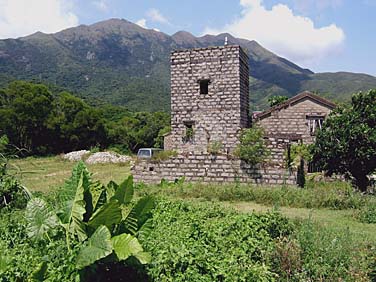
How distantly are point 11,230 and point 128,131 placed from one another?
33667 mm

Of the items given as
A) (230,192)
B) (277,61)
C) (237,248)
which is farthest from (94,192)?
(277,61)

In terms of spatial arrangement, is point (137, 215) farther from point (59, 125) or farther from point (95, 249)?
point (59, 125)

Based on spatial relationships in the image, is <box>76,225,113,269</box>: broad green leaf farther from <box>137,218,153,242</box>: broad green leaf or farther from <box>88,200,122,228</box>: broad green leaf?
<box>137,218,153,242</box>: broad green leaf

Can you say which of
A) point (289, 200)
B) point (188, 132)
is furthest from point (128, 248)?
point (188, 132)

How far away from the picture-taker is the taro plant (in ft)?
12.4

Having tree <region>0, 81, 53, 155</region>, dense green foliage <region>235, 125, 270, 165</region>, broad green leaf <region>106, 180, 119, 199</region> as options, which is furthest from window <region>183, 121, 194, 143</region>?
tree <region>0, 81, 53, 155</region>

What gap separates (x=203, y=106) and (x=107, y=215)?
1150 centimetres

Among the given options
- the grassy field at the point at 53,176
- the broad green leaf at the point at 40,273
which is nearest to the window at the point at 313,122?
the grassy field at the point at 53,176

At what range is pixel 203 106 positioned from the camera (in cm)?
1541

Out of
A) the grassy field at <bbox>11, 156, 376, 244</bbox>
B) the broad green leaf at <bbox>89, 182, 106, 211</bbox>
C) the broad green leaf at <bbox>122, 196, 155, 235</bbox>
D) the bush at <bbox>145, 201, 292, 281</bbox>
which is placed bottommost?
the grassy field at <bbox>11, 156, 376, 244</bbox>

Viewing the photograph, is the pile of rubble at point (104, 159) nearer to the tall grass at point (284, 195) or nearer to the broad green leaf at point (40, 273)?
the tall grass at point (284, 195)

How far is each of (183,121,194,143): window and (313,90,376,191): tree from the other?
4.59m

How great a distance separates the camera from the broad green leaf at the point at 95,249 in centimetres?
362

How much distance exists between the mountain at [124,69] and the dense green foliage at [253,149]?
11.7 meters
